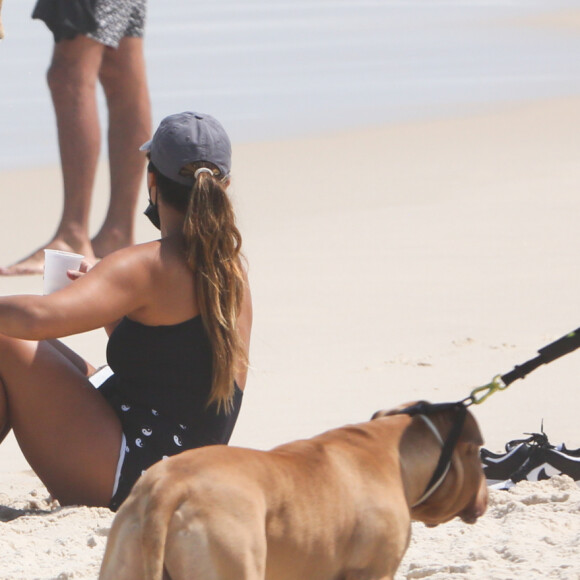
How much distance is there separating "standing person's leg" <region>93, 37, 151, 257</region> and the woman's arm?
11.9 ft

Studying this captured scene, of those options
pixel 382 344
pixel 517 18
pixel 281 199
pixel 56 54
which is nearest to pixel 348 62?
pixel 517 18

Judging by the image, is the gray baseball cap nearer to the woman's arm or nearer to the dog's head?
the woman's arm

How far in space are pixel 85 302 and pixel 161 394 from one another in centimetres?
42

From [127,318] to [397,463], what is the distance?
100cm

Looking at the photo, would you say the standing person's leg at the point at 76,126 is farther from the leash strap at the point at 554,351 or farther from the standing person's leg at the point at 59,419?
the leash strap at the point at 554,351

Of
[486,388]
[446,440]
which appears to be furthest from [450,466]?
[486,388]

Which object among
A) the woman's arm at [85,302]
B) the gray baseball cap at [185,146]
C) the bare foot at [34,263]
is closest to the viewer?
the woman's arm at [85,302]

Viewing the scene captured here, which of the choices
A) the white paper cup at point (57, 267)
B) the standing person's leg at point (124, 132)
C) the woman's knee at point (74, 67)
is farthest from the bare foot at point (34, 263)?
the white paper cup at point (57, 267)

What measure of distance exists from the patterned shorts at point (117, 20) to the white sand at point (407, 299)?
132 centimetres

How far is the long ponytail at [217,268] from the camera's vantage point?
3238 millimetres


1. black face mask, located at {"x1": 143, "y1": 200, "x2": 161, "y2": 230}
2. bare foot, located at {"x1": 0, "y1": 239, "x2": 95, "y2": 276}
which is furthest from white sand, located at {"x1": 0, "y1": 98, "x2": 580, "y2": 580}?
black face mask, located at {"x1": 143, "y1": 200, "x2": 161, "y2": 230}

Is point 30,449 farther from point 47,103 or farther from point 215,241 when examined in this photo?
point 47,103

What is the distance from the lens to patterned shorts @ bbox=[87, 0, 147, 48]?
655 centimetres

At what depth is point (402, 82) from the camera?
539 inches
